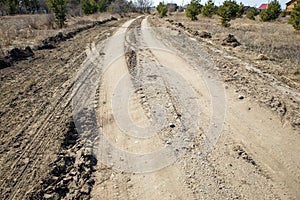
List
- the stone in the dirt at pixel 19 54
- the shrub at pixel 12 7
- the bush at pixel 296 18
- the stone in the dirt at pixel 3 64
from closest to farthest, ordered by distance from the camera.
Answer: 1. the stone in the dirt at pixel 3 64
2. the stone in the dirt at pixel 19 54
3. the bush at pixel 296 18
4. the shrub at pixel 12 7

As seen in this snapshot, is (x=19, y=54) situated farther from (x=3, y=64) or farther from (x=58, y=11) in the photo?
(x=58, y=11)

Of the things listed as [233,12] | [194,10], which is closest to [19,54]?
[233,12]

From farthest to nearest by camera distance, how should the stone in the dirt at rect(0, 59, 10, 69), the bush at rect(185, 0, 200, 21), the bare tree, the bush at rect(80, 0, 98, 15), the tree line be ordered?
the bare tree, the bush at rect(80, 0, 98, 15), the bush at rect(185, 0, 200, 21), the tree line, the stone in the dirt at rect(0, 59, 10, 69)

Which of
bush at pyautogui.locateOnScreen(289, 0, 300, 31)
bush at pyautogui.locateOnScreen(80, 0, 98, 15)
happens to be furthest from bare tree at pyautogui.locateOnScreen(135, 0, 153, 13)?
bush at pyautogui.locateOnScreen(289, 0, 300, 31)

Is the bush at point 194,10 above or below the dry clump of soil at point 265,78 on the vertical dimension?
above

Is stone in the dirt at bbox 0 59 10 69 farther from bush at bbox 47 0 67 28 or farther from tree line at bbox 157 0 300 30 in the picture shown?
tree line at bbox 157 0 300 30

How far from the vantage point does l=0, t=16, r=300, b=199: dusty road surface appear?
11.0ft

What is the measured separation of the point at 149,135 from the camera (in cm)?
456

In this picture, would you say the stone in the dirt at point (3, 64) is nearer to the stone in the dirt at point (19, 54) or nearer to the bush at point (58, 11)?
the stone in the dirt at point (19, 54)

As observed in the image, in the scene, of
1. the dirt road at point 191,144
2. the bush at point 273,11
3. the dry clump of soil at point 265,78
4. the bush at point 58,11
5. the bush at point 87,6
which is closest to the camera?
the dirt road at point 191,144

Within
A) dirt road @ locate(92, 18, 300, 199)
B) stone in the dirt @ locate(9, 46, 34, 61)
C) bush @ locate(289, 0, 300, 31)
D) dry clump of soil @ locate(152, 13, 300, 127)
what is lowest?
dirt road @ locate(92, 18, 300, 199)

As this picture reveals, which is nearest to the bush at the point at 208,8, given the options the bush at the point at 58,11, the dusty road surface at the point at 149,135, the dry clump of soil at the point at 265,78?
the bush at the point at 58,11

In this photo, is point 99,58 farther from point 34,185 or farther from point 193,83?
point 34,185

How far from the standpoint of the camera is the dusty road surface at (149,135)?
3354mm
